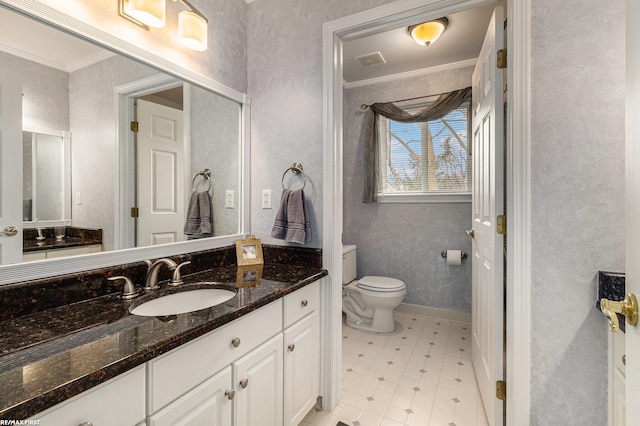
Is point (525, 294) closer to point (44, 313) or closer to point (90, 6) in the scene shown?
point (44, 313)

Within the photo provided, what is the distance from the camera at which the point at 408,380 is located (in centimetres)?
198

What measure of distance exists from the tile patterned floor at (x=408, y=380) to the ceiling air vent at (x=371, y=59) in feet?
8.41

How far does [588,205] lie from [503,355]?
811 millimetres

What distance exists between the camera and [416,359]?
225cm

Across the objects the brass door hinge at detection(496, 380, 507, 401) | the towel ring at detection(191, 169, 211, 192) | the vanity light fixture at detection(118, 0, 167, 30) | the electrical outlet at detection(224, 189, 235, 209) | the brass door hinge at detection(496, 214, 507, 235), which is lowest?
the brass door hinge at detection(496, 380, 507, 401)

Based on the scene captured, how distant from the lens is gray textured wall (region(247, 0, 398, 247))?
169 cm

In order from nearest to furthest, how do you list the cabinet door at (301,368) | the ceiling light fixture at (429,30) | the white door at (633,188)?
the white door at (633,188)
the cabinet door at (301,368)
the ceiling light fixture at (429,30)

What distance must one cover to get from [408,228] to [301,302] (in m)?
1.92

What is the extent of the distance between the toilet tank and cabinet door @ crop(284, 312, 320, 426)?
4.31 feet

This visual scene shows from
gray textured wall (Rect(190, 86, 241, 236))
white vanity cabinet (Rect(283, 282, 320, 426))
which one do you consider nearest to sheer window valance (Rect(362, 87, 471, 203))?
gray textured wall (Rect(190, 86, 241, 236))

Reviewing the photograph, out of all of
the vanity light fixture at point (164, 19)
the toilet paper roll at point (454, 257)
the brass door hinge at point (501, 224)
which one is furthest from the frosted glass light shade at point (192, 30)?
the toilet paper roll at point (454, 257)

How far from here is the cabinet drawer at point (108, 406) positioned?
2.00 ft

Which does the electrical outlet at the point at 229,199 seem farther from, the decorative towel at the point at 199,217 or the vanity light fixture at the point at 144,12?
the vanity light fixture at the point at 144,12

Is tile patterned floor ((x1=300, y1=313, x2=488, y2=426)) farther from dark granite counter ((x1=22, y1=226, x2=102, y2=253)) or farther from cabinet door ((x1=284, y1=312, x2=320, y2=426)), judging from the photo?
dark granite counter ((x1=22, y1=226, x2=102, y2=253))
